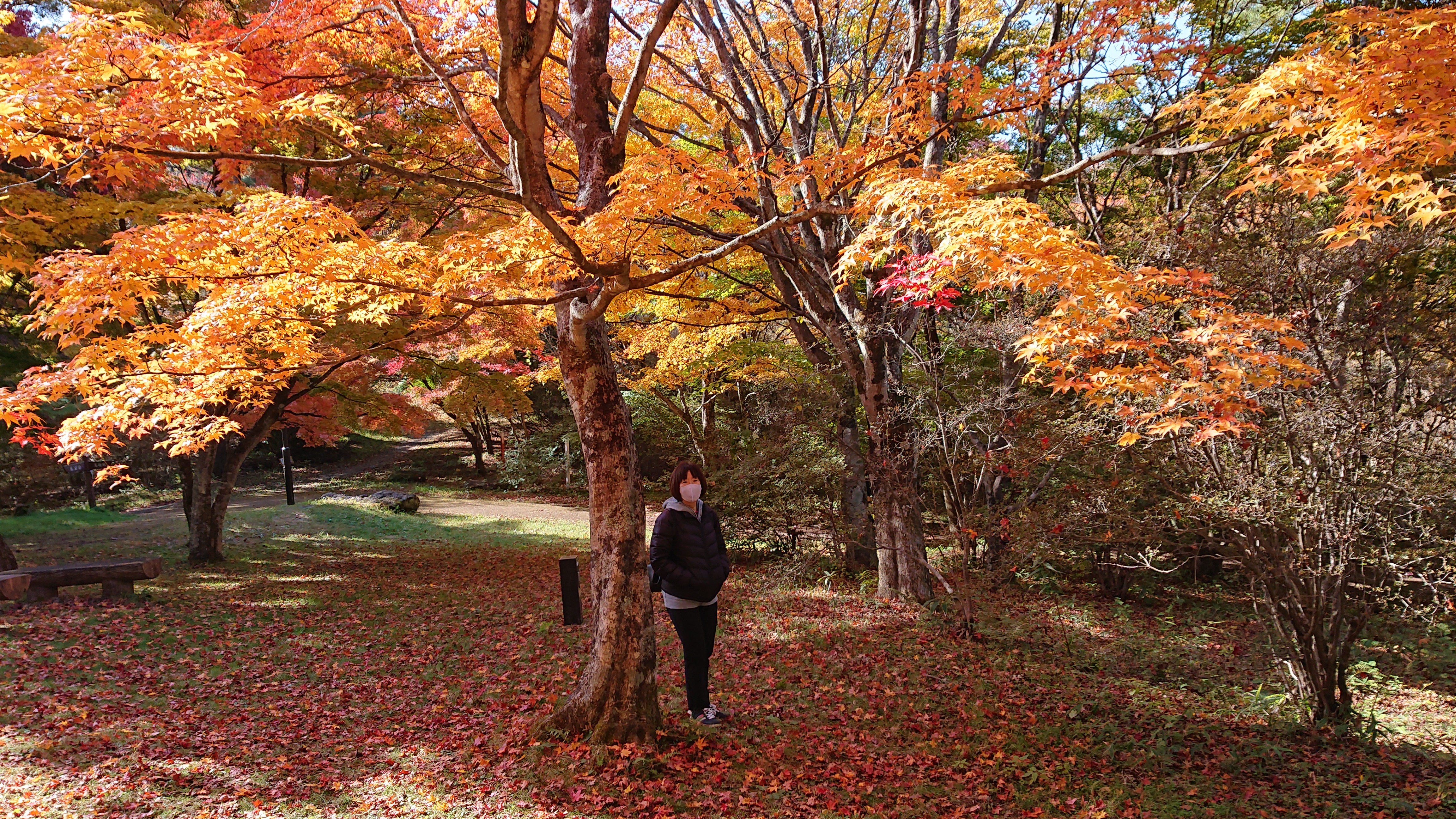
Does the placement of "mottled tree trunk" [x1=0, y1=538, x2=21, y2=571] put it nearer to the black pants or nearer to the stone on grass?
the stone on grass

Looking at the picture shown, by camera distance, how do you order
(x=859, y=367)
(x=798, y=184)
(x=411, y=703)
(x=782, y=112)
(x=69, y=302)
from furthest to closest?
(x=782, y=112) < (x=859, y=367) < (x=798, y=184) < (x=411, y=703) < (x=69, y=302)

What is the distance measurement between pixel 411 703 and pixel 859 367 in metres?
5.43

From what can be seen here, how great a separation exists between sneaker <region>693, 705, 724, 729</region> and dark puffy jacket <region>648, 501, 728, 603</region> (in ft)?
2.81

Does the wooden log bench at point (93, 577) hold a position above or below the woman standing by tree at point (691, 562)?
below

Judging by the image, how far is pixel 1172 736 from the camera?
5223mm

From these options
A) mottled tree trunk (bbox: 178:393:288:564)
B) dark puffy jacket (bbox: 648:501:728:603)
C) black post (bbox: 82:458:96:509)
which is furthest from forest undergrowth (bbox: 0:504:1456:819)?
black post (bbox: 82:458:96:509)

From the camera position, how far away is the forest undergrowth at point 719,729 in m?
4.09

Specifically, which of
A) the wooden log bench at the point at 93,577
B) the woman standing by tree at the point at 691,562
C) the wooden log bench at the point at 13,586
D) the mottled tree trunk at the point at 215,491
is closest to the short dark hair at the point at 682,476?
the woman standing by tree at the point at 691,562

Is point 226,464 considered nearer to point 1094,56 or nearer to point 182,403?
point 182,403

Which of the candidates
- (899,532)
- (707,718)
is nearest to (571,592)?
(707,718)

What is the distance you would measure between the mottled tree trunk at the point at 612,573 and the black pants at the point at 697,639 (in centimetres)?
19

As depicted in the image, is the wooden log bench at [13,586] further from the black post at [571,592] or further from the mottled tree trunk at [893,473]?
the mottled tree trunk at [893,473]

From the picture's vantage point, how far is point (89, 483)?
18.3 m

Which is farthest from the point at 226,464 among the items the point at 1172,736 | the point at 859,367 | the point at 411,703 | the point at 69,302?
the point at 1172,736
